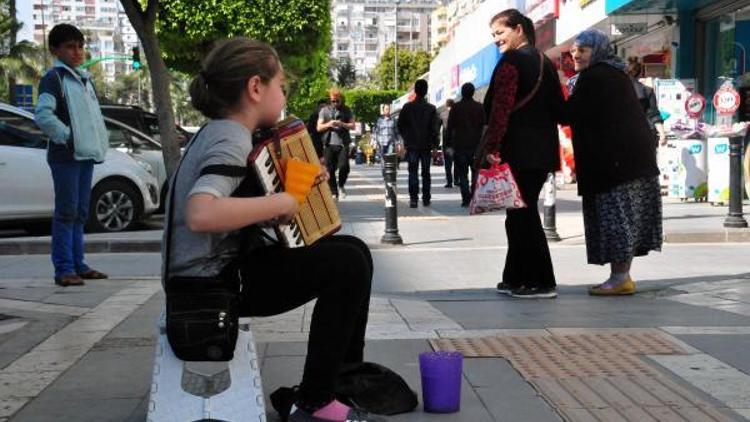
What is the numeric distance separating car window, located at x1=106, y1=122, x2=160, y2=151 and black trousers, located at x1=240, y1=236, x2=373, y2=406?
421 inches

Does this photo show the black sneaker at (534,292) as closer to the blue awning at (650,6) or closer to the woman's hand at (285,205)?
the woman's hand at (285,205)

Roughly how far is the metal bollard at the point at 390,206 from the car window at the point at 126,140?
15.7 feet

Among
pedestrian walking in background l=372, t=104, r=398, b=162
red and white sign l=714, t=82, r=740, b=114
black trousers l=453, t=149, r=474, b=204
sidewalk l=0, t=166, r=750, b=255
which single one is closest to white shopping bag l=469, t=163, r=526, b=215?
sidewalk l=0, t=166, r=750, b=255

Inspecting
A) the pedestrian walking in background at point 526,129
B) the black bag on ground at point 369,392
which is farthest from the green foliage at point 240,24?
the black bag on ground at point 369,392

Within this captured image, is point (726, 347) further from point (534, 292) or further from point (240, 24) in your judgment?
point (240, 24)

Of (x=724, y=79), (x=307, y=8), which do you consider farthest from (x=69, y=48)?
(x=307, y=8)

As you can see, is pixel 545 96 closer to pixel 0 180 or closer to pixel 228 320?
pixel 228 320

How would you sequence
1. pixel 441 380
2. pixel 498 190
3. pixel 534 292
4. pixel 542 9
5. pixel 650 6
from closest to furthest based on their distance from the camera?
pixel 441 380 < pixel 498 190 < pixel 534 292 < pixel 650 6 < pixel 542 9

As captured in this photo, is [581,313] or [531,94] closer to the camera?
[581,313]

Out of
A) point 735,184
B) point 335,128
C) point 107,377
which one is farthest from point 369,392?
point 335,128

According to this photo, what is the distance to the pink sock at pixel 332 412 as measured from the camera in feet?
11.4

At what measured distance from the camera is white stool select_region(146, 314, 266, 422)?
3.24m

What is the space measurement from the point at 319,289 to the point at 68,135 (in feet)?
13.9

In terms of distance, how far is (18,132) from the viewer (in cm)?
1141
